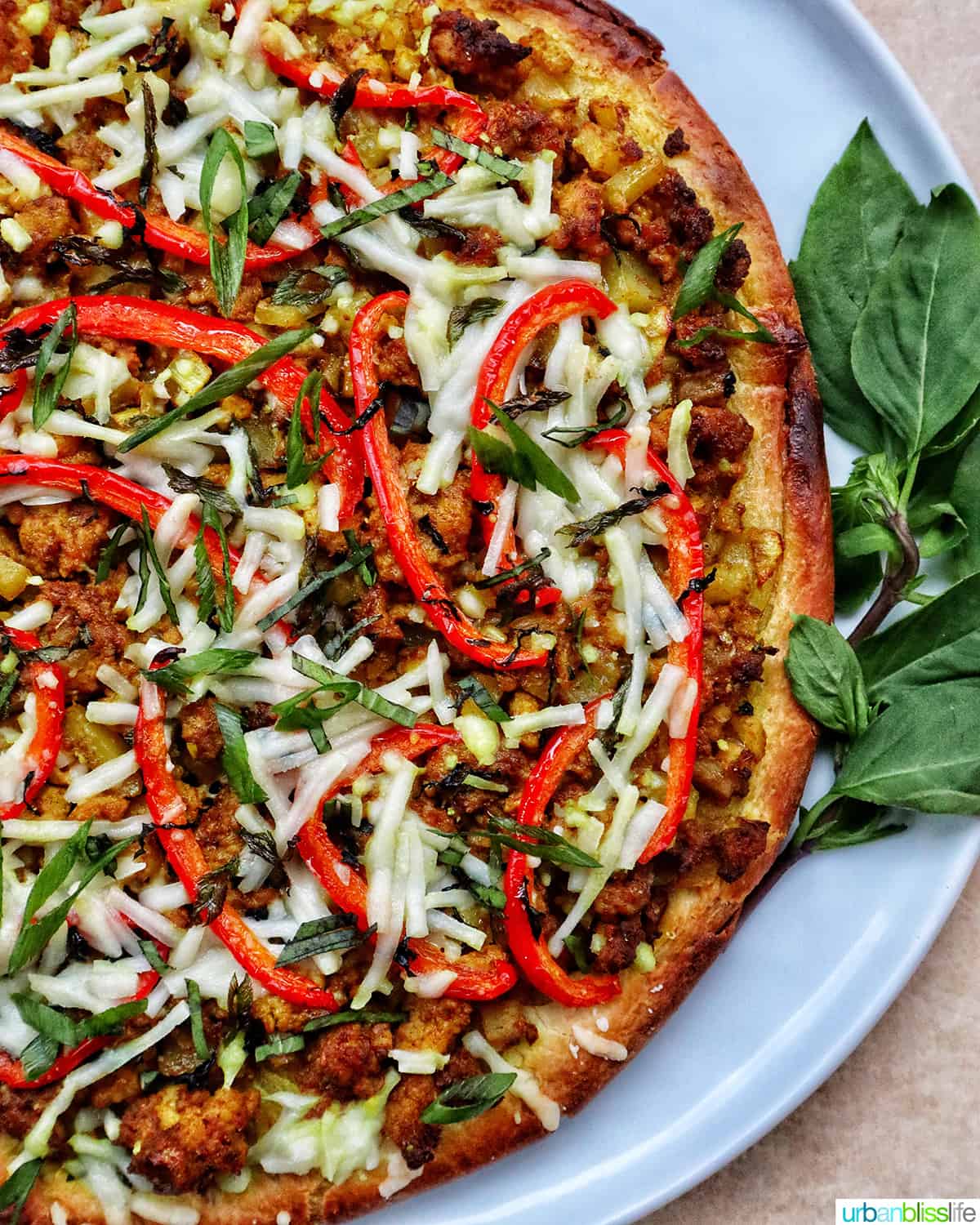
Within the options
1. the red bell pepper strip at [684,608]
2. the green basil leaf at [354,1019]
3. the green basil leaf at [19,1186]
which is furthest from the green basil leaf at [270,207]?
the green basil leaf at [19,1186]

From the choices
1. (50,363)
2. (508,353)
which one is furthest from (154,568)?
(508,353)

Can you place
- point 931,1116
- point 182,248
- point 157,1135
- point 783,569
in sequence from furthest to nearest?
point 931,1116
point 783,569
point 182,248
point 157,1135

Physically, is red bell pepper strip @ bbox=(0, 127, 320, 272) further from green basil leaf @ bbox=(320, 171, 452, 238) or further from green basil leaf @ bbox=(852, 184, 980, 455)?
green basil leaf @ bbox=(852, 184, 980, 455)

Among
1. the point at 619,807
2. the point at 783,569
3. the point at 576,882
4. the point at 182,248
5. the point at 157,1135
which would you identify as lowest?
the point at 157,1135

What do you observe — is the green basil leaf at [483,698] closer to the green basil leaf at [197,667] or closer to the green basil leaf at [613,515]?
the green basil leaf at [613,515]

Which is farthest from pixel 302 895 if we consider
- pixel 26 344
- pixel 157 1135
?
pixel 26 344

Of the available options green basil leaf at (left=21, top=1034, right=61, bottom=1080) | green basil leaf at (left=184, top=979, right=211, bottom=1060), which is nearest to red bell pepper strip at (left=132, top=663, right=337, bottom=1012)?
green basil leaf at (left=184, top=979, right=211, bottom=1060)

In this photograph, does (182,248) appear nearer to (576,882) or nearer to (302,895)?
(302,895)
